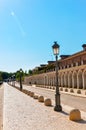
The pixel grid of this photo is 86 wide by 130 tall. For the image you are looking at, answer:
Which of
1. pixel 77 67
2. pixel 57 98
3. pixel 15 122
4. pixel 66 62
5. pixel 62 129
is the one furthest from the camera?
pixel 66 62

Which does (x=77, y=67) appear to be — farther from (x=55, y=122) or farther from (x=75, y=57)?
(x=55, y=122)

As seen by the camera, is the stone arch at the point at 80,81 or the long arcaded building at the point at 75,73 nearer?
the long arcaded building at the point at 75,73

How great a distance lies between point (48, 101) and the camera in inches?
853

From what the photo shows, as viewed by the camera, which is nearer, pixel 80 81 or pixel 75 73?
pixel 80 81

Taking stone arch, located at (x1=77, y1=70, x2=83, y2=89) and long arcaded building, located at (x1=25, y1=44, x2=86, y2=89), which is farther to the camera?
stone arch, located at (x1=77, y1=70, x2=83, y2=89)

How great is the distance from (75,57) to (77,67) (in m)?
16.8

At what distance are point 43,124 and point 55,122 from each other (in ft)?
2.35

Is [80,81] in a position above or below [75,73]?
below

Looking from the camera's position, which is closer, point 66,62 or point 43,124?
point 43,124

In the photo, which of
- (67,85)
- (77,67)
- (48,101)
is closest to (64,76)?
(67,85)

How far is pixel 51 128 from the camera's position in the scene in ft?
38.7

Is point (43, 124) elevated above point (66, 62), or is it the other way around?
point (66, 62)

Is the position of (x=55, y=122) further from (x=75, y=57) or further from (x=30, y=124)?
(x=75, y=57)

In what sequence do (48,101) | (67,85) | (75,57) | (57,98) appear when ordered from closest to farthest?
(57,98)
(48,101)
(67,85)
(75,57)
